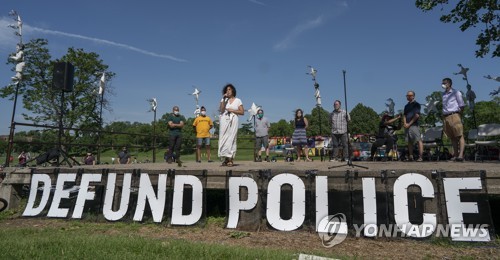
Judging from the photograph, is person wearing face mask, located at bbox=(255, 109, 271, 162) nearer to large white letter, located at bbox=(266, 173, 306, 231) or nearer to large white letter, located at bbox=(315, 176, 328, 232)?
large white letter, located at bbox=(266, 173, 306, 231)

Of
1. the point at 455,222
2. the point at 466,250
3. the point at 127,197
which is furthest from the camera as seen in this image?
the point at 127,197

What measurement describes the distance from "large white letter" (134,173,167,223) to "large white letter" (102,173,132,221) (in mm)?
243

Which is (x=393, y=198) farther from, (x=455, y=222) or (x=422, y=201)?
(x=455, y=222)

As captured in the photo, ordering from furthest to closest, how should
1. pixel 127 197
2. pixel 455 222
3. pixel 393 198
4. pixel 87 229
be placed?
1. pixel 127 197
2. pixel 87 229
3. pixel 393 198
4. pixel 455 222

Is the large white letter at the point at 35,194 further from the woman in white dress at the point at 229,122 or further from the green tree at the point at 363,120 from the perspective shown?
the green tree at the point at 363,120

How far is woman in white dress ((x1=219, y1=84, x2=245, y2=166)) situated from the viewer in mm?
7105

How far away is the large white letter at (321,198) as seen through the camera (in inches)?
201

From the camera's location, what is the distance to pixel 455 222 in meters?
4.56

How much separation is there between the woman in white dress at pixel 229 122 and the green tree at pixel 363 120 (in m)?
84.8

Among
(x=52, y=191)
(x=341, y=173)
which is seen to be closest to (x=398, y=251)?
(x=341, y=173)

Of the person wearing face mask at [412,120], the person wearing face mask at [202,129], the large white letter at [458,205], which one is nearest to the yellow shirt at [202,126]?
the person wearing face mask at [202,129]

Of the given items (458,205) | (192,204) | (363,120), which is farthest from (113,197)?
(363,120)

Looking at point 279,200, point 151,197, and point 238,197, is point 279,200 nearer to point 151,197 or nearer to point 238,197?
point 238,197

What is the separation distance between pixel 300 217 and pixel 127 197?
129 inches
